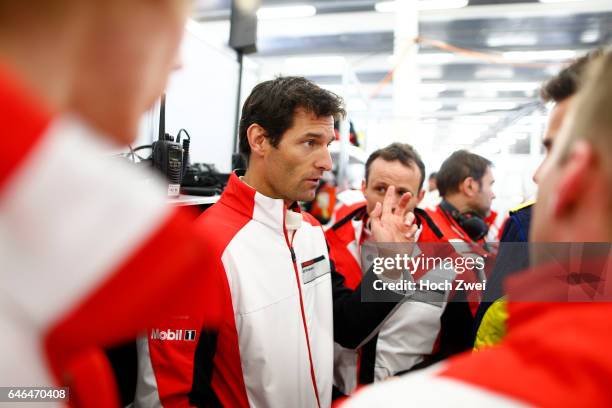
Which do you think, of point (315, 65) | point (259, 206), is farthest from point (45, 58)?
point (315, 65)

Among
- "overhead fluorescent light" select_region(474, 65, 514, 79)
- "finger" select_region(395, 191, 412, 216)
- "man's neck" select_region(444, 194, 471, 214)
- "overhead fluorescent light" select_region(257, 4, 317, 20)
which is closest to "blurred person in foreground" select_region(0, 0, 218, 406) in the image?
"finger" select_region(395, 191, 412, 216)

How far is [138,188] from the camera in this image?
0.88 feet

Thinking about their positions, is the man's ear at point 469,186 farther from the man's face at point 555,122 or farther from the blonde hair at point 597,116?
the blonde hair at point 597,116

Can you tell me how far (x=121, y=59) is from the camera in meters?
0.31

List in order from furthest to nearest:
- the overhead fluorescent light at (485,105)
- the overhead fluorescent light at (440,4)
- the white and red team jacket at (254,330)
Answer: the overhead fluorescent light at (485,105) < the overhead fluorescent light at (440,4) < the white and red team jacket at (254,330)

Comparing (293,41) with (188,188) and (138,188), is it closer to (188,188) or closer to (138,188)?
(188,188)

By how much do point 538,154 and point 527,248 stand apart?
2.75 meters

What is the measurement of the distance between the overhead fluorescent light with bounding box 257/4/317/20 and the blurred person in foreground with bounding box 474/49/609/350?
5200 mm

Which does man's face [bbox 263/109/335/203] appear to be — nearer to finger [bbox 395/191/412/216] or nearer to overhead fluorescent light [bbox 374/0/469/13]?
finger [bbox 395/191/412/216]

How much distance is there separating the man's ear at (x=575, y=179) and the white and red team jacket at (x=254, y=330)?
0.81 m

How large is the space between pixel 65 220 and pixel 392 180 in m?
1.75

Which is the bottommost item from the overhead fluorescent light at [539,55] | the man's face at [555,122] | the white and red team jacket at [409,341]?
the white and red team jacket at [409,341]

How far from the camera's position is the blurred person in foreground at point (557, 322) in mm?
330

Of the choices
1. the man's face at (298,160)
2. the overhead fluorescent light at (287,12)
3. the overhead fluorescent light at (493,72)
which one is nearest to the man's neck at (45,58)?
the man's face at (298,160)
